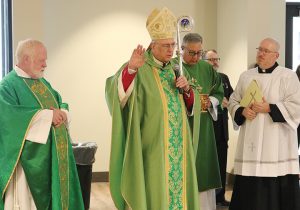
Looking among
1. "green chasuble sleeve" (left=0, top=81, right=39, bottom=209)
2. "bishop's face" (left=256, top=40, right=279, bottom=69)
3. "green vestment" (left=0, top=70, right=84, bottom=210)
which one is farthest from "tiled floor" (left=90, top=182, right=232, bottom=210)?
"green chasuble sleeve" (left=0, top=81, right=39, bottom=209)

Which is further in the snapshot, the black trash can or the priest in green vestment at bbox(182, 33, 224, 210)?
the black trash can

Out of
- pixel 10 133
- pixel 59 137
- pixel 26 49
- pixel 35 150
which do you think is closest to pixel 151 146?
pixel 59 137

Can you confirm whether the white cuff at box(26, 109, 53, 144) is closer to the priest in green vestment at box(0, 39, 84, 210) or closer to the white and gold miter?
the priest in green vestment at box(0, 39, 84, 210)

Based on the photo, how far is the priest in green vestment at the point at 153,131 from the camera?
3488 millimetres

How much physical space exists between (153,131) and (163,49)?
584mm

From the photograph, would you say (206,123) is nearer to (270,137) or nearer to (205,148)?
(205,148)

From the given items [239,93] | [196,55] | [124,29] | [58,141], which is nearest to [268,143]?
[239,93]

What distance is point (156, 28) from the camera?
3664 mm

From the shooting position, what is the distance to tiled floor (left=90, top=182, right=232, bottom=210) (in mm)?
5938

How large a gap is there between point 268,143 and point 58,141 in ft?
6.19

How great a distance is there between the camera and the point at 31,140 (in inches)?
139

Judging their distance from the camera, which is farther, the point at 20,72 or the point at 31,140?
the point at 20,72

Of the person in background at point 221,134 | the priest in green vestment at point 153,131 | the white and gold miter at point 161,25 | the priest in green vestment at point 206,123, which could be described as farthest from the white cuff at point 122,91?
the person in background at point 221,134

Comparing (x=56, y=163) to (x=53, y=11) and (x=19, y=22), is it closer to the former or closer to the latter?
(x=19, y=22)
